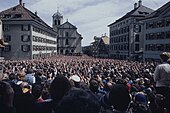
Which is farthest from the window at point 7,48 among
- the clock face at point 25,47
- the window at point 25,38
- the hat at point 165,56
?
the hat at point 165,56

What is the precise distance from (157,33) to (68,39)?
72.1 m

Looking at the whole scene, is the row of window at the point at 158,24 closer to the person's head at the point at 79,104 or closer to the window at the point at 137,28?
the window at the point at 137,28

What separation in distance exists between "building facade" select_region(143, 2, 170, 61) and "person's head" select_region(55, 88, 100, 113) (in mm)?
50083

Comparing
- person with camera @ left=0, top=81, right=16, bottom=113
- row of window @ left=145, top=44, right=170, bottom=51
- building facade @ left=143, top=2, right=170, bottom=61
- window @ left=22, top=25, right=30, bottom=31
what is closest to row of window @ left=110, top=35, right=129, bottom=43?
building facade @ left=143, top=2, right=170, bottom=61

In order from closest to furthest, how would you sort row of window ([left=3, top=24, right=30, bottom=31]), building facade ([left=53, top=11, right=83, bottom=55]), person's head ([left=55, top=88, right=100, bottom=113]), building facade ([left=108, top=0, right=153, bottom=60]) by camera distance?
person's head ([left=55, top=88, right=100, bottom=113])
row of window ([left=3, top=24, right=30, bottom=31])
building facade ([left=108, top=0, right=153, bottom=60])
building facade ([left=53, top=11, right=83, bottom=55])

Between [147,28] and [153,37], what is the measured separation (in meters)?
3.43

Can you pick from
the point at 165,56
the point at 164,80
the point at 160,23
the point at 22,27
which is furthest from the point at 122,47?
the point at 164,80

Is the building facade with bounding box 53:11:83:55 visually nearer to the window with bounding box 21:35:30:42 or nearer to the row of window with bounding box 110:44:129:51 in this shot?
the row of window with bounding box 110:44:129:51

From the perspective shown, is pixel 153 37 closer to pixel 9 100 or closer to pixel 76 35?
pixel 9 100

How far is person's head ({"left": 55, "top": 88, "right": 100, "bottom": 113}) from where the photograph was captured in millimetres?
2734

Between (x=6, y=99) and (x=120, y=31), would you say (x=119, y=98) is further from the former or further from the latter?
(x=120, y=31)

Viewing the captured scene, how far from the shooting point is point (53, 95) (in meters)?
4.30

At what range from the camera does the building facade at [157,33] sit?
5106cm

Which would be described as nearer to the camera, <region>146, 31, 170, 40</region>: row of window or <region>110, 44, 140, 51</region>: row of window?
<region>146, 31, 170, 40</region>: row of window
